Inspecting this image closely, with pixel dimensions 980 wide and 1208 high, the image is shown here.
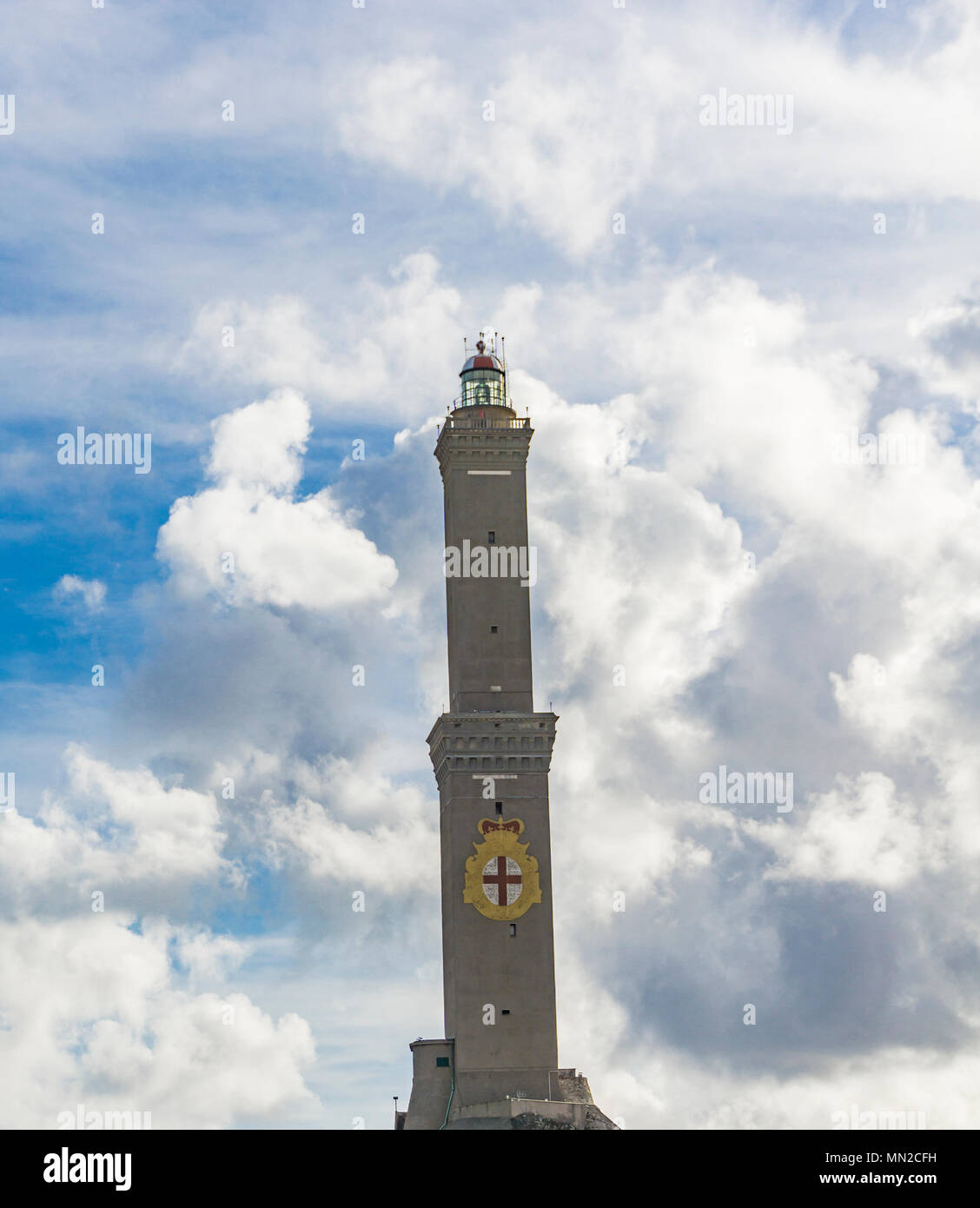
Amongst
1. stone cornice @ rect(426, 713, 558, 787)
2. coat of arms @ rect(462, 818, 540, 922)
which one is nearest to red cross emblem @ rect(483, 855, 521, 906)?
coat of arms @ rect(462, 818, 540, 922)

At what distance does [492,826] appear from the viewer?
4441 inches

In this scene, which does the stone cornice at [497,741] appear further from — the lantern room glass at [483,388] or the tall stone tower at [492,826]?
the lantern room glass at [483,388]

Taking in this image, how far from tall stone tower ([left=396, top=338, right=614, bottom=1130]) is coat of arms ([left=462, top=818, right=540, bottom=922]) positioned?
0.07 metres

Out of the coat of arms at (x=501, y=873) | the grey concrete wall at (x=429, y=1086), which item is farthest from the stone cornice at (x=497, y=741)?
the grey concrete wall at (x=429, y=1086)

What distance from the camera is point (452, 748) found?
114m

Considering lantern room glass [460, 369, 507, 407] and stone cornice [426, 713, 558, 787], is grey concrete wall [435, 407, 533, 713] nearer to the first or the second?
stone cornice [426, 713, 558, 787]

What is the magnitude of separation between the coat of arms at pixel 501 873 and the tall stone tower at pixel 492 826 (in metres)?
0.07
